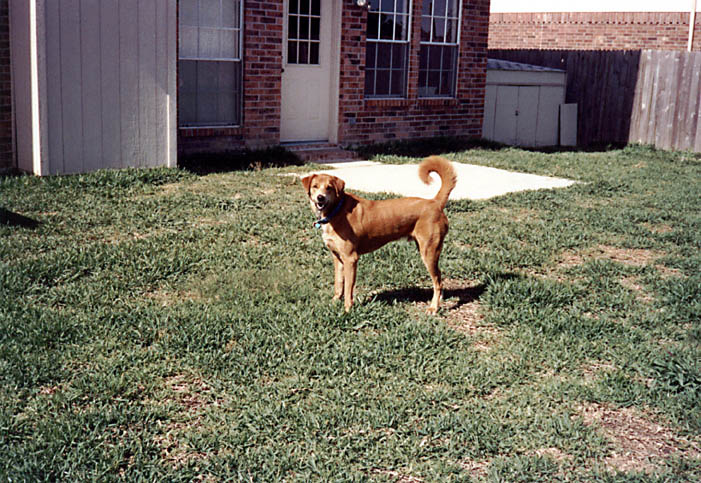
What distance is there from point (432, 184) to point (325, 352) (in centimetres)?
486

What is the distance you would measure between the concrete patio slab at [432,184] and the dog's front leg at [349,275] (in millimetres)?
3671

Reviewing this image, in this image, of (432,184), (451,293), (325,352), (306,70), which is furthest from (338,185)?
(306,70)

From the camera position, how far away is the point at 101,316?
15.0 feet

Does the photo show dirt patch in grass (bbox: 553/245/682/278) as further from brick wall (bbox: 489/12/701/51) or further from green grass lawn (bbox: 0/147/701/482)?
brick wall (bbox: 489/12/701/51)

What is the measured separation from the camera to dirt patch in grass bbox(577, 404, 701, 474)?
328cm

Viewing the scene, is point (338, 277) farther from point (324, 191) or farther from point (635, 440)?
point (635, 440)

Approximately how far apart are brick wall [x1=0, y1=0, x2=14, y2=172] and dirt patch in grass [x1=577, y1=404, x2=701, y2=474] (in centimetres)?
701

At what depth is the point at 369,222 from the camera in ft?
15.8

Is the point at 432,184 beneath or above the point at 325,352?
above

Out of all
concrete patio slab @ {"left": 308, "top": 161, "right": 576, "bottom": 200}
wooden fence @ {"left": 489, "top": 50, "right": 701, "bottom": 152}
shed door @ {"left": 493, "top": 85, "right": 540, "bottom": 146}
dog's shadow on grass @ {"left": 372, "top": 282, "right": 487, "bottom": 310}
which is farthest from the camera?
shed door @ {"left": 493, "top": 85, "right": 540, "bottom": 146}

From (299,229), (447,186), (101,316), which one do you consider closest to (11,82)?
(299,229)

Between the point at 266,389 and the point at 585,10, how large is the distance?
776 inches

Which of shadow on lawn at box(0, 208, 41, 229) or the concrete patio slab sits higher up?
the concrete patio slab

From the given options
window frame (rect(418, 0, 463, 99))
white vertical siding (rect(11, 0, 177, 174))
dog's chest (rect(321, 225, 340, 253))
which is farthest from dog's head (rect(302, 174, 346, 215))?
window frame (rect(418, 0, 463, 99))
